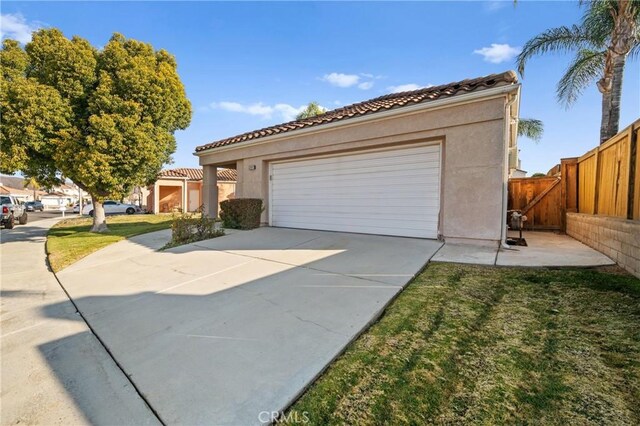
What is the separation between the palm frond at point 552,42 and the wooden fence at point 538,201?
14.2 feet

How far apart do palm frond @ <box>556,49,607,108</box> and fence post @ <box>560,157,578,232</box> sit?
5468mm

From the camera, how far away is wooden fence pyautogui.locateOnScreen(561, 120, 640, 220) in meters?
4.68

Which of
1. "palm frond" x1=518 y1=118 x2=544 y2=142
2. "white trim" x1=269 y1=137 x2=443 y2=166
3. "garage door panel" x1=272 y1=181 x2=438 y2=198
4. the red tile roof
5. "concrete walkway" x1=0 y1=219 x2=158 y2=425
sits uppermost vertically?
"palm frond" x1=518 y1=118 x2=544 y2=142

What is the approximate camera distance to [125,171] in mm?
10086

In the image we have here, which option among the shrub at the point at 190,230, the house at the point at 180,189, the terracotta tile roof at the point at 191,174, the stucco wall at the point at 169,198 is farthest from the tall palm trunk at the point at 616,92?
the stucco wall at the point at 169,198

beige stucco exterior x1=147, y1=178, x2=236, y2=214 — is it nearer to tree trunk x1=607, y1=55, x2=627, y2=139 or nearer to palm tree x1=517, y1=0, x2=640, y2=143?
palm tree x1=517, y1=0, x2=640, y2=143

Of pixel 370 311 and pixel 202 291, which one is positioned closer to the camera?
pixel 370 311

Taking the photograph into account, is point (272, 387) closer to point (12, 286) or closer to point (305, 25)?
point (12, 286)

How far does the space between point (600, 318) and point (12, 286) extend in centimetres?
918

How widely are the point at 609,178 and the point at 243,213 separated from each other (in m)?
9.39

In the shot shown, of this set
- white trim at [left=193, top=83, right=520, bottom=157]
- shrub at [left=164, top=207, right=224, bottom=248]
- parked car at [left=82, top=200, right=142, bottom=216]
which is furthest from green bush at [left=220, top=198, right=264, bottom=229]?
parked car at [left=82, top=200, right=142, bottom=216]

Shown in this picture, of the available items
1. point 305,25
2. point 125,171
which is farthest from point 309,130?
point 125,171

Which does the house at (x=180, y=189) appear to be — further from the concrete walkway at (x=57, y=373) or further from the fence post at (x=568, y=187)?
the fence post at (x=568, y=187)

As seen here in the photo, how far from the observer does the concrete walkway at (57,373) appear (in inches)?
84.3
